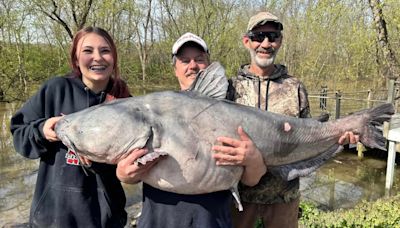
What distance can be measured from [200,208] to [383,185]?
359 inches

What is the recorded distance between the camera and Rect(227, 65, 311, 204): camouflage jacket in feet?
8.83

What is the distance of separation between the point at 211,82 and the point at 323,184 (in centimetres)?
829

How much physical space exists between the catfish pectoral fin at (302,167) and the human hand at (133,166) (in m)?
0.94

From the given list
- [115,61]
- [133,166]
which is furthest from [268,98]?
[133,166]

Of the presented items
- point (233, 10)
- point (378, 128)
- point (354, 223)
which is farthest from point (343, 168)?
point (233, 10)

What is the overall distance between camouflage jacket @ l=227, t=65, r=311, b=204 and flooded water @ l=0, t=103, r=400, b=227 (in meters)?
5.00

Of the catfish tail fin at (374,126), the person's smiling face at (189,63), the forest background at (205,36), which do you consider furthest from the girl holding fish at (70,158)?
the forest background at (205,36)

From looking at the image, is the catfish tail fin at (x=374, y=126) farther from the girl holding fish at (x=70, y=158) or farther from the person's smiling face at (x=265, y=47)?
the girl holding fish at (x=70, y=158)

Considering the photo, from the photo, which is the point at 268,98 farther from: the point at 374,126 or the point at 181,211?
the point at 181,211

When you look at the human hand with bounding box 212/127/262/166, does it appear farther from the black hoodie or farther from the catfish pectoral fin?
the black hoodie

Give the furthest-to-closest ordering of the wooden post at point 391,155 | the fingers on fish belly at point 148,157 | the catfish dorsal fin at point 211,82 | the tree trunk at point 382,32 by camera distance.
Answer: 1. the tree trunk at point 382,32
2. the wooden post at point 391,155
3. the catfish dorsal fin at point 211,82
4. the fingers on fish belly at point 148,157

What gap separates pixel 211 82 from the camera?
219cm

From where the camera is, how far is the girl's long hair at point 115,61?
247 centimetres

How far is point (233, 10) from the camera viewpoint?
1161 inches
